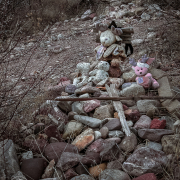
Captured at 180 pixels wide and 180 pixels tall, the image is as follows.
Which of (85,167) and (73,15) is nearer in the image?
(85,167)

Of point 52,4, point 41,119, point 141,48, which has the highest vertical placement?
point 52,4

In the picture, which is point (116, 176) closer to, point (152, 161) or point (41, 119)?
point (152, 161)

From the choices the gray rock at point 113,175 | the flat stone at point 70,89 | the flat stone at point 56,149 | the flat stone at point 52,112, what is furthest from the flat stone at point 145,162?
the flat stone at point 70,89

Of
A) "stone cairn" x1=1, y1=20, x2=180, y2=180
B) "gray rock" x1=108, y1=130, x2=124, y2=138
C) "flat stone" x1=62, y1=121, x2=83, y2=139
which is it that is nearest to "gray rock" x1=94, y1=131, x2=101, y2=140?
"stone cairn" x1=1, y1=20, x2=180, y2=180

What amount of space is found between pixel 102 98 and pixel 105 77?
93 centimetres

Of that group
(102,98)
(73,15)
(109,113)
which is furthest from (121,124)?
(73,15)

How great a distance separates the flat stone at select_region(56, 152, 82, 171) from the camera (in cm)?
211

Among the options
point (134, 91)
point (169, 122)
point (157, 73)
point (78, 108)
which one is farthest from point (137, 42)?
point (169, 122)

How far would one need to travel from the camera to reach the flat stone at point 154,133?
2.40 metres

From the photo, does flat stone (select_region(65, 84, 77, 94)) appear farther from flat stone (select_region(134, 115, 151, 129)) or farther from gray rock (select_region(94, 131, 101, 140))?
flat stone (select_region(134, 115, 151, 129))

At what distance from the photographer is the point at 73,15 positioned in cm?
881

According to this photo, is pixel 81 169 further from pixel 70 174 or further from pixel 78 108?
pixel 78 108

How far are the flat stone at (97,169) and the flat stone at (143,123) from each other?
736 millimetres

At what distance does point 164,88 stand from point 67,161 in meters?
2.10
